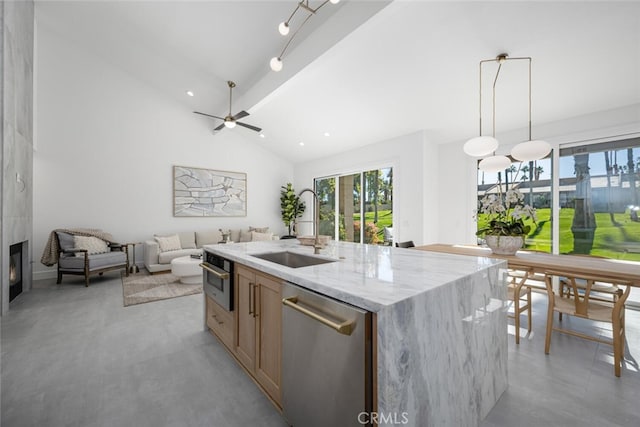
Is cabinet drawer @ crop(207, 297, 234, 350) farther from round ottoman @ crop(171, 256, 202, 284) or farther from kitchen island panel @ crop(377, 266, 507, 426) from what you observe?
round ottoman @ crop(171, 256, 202, 284)

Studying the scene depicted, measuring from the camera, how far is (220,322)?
2.30 metres

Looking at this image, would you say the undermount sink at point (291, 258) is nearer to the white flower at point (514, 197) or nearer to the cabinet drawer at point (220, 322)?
the cabinet drawer at point (220, 322)

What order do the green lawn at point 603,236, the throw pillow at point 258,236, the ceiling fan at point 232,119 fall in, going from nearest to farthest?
the green lawn at point 603,236 → the ceiling fan at point 232,119 → the throw pillow at point 258,236

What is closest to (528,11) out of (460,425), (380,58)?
(380,58)

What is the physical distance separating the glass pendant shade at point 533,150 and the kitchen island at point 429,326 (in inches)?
54.4

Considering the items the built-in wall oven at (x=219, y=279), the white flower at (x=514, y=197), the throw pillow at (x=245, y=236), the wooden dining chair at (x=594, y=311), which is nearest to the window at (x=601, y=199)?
the wooden dining chair at (x=594, y=311)

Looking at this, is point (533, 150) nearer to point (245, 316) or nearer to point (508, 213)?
point (508, 213)

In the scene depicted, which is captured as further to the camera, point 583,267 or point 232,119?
point 232,119

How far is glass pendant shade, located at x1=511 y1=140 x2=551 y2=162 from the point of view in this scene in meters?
2.38

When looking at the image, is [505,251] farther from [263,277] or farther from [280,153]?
[280,153]

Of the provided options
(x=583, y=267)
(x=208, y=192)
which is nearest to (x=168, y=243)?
(x=208, y=192)

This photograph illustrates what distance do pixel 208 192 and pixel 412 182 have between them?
15.7ft

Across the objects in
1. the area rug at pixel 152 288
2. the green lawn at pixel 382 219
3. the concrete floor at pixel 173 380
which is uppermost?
the green lawn at pixel 382 219

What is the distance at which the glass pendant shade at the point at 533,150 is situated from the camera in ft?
7.81
